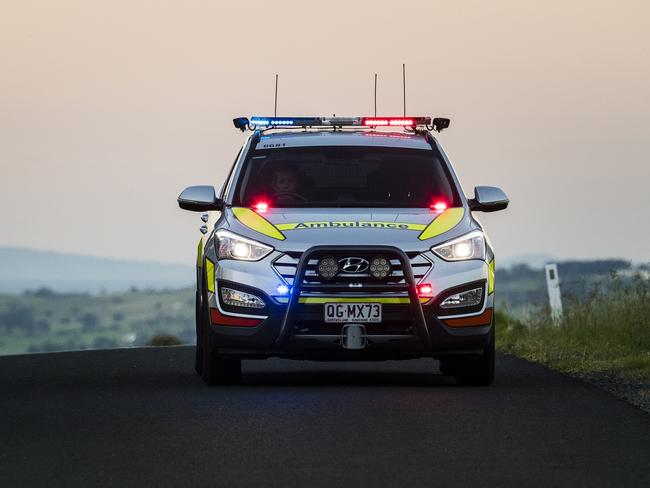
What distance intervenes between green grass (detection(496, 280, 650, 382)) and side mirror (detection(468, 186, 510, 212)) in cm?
186

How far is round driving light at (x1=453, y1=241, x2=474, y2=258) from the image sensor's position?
13648 millimetres

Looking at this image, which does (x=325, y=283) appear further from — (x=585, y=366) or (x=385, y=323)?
(x=585, y=366)

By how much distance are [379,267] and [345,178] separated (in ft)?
5.26

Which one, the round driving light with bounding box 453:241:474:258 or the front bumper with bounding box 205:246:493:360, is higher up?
the round driving light with bounding box 453:241:474:258

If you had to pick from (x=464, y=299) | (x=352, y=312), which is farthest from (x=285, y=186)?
(x=464, y=299)

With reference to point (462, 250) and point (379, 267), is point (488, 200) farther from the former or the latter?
point (379, 267)

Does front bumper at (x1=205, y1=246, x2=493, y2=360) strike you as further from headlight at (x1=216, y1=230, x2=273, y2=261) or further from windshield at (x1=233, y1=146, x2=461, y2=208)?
windshield at (x1=233, y1=146, x2=461, y2=208)

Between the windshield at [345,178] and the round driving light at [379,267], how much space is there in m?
0.88

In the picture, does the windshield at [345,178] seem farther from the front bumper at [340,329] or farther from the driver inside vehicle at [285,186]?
the front bumper at [340,329]

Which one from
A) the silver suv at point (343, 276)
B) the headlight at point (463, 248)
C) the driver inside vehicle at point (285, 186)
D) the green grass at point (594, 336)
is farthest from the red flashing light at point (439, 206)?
Result: the green grass at point (594, 336)

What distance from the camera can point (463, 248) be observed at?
13.7 meters

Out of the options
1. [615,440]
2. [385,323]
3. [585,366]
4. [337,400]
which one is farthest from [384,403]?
[585,366]

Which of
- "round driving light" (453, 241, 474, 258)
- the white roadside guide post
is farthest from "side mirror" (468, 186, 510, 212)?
the white roadside guide post

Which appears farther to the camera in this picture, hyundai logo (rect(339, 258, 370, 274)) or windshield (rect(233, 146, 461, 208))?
windshield (rect(233, 146, 461, 208))
